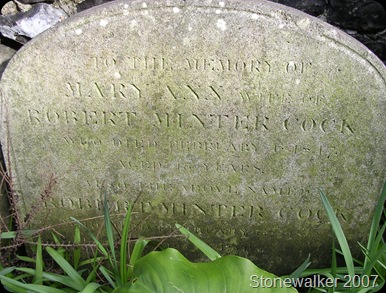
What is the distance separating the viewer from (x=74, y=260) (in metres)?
2.02

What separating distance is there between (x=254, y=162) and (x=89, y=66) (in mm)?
847

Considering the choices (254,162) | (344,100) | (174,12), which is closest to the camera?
(174,12)

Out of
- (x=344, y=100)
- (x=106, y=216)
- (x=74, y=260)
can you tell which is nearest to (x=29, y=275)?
(x=74, y=260)

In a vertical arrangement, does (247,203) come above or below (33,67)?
below

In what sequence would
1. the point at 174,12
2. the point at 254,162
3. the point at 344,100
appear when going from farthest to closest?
the point at 254,162 → the point at 344,100 → the point at 174,12

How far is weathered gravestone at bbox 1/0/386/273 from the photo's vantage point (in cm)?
172

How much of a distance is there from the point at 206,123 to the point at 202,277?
71cm

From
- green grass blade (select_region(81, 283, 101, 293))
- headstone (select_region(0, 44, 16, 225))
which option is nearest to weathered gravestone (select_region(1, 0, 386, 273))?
headstone (select_region(0, 44, 16, 225))

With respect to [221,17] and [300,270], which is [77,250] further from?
[221,17]

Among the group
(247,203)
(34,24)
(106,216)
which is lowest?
(247,203)

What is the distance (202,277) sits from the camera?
4.70ft

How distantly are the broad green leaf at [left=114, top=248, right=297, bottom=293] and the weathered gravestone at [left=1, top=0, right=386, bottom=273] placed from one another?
23.7 inches

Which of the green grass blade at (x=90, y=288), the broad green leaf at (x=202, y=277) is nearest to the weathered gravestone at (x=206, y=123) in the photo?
the green grass blade at (x=90, y=288)

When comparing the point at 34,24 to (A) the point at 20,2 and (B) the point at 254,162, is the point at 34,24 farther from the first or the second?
(B) the point at 254,162
